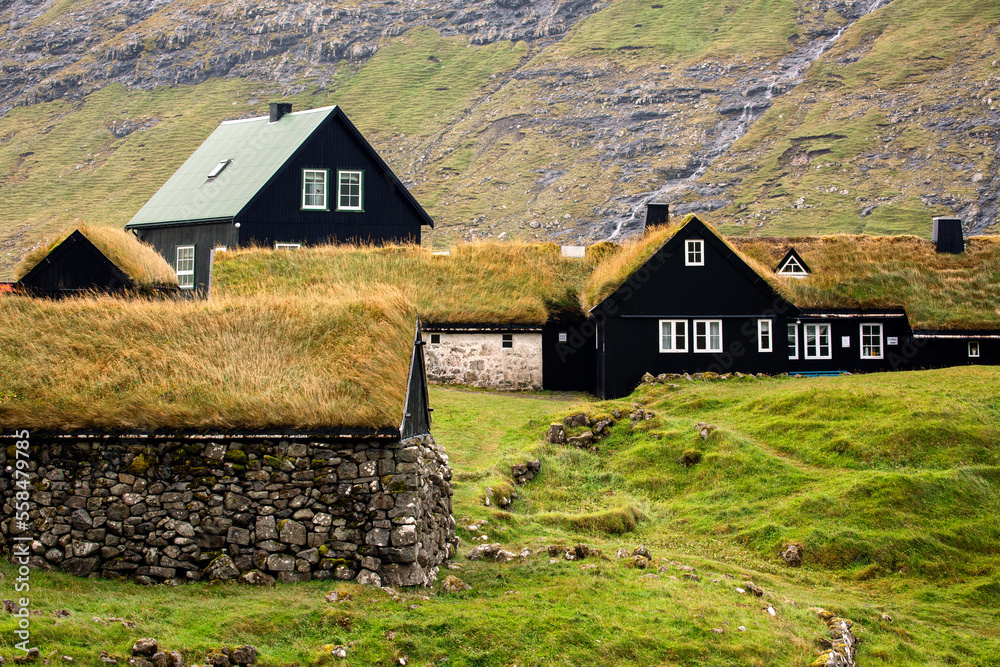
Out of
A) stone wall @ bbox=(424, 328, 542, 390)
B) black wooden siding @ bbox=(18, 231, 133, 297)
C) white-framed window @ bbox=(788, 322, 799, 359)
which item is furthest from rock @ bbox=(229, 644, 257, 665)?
white-framed window @ bbox=(788, 322, 799, 359)

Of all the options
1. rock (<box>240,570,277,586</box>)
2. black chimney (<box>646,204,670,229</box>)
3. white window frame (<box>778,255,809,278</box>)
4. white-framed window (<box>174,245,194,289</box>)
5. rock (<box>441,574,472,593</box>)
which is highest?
black chimney (<box>646,204,670,229</box>)

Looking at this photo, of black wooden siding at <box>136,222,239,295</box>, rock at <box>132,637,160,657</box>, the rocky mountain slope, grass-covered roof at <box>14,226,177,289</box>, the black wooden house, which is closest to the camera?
rock at <box>132,637,160,657</box>

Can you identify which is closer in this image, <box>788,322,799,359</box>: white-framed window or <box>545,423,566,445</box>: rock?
<box>545,423,566,445</box>: rock

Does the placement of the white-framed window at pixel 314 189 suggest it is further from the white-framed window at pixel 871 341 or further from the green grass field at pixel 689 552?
the white-framed window at pixel 871 341

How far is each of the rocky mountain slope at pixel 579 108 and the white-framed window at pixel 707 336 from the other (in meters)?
75.7

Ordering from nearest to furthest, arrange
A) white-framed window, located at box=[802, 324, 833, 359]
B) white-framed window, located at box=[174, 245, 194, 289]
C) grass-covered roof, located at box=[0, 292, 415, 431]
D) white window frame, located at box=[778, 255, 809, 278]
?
grass-covered roof, located at box=[0, 292, 415, 431] → white-framed window, located at box=[802, 324, 833, 359] → white window frame, located at box=[778, 255, 809, 278] → white-framed window, located at box=[174, 245, 194, 289]

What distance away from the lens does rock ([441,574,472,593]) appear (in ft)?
49.9

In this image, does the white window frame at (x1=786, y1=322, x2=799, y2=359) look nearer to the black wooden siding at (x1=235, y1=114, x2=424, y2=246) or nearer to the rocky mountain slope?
the black wooden siding at (x1=235, y1=114, x2=424, y2=246)

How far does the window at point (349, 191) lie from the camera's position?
44.6m

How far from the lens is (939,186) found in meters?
118

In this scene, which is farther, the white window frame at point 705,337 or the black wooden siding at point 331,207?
the black wooden siding at point 331,207

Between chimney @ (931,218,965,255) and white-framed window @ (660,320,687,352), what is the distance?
46.6 ft

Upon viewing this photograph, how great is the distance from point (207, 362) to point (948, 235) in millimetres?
35811

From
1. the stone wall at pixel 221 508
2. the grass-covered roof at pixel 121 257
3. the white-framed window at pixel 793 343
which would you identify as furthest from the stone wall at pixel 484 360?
the stone wall at pixel 221 508
